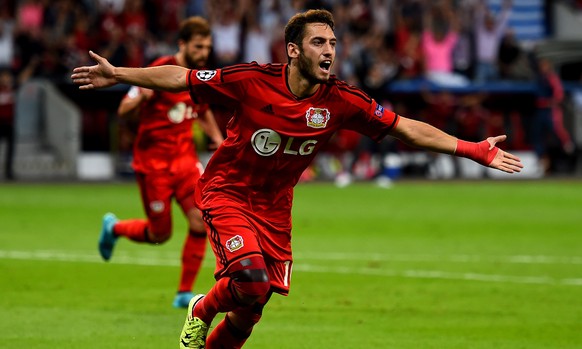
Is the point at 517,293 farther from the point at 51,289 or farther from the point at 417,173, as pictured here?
the point at 417,173

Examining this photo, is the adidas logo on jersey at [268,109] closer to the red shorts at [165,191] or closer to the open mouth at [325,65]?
the open mouth at [325,65]

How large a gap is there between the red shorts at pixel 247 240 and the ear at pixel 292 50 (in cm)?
107

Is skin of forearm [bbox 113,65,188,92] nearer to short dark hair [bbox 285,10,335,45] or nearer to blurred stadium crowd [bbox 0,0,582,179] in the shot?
short dark hair [bbox 285,10,335,45]

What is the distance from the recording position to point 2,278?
42.5 ft

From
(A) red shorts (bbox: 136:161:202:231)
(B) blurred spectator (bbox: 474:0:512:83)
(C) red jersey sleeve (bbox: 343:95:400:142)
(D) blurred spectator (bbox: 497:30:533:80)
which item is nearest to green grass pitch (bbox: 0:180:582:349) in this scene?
(A) red shorts (bbox: 136:161:202:231)

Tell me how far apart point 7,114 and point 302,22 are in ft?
65.5

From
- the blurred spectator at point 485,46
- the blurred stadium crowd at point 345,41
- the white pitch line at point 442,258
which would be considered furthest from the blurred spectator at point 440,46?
the white pitch line at point 442,258

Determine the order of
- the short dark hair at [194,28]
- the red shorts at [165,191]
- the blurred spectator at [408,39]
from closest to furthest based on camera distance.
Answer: the short dark hair at [194,28] < the red shorts at [165,191] < the blurred spectator at [408,39]

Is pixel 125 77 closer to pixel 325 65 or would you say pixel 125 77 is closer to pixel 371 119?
pixel 325 65

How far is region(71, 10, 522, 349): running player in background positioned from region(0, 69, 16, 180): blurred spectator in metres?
19.5

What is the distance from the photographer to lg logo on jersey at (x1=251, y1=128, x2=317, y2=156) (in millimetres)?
7961

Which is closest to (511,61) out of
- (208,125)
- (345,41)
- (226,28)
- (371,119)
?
A: (345,41)

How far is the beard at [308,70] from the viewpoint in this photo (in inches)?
309

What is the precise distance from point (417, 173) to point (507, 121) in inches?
109
